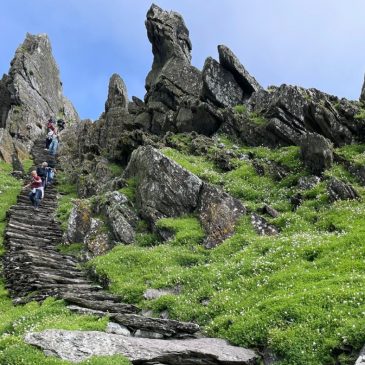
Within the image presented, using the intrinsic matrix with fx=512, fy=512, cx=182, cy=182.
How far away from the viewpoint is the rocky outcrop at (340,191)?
27256 millimetres

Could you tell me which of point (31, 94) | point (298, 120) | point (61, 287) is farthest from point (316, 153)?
point (31, 94)

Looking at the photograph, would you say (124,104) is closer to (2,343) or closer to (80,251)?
(80,251)

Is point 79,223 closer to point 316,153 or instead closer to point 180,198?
point 180,198

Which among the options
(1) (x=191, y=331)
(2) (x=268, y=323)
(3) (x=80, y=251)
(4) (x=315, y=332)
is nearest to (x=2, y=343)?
(1) (x=191, y=331)

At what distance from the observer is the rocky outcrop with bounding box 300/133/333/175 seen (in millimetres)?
32125

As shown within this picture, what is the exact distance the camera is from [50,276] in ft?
80.2

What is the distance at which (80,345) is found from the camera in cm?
1495

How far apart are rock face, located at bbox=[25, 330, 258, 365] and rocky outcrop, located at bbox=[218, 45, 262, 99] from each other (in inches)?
1522

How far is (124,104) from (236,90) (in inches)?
795

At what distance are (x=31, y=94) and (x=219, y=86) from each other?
1576 inches

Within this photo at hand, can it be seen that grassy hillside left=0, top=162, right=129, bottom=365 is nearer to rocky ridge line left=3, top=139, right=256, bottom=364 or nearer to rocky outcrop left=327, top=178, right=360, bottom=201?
rocky ridge line left=3, top=139, right=256, bottom=364

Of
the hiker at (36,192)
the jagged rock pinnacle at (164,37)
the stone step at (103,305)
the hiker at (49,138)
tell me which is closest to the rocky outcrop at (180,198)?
the stone step at (103,305)

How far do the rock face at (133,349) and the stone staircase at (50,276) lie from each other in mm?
1601

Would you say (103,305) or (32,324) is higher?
(103,305)
